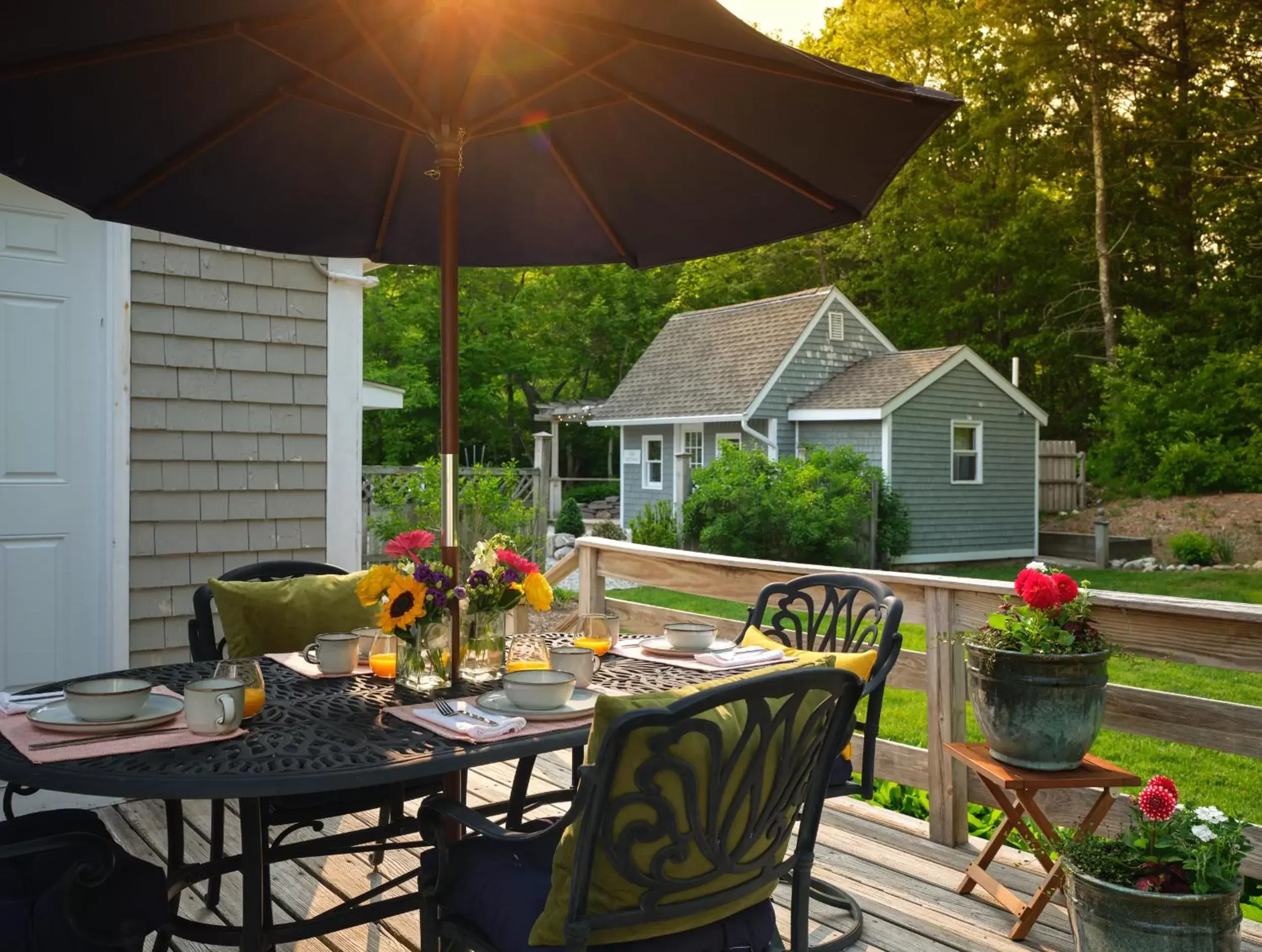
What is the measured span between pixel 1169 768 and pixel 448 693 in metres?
5.09

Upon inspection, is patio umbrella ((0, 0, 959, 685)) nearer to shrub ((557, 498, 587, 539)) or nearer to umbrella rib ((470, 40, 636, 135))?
umbrella rib ((470, 40, 636, 135))

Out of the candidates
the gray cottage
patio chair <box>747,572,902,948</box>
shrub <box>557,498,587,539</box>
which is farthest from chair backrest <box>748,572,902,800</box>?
shrub <box>557,498,587,539</box>

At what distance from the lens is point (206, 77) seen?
2.36 meters

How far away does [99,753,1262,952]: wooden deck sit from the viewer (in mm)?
2717

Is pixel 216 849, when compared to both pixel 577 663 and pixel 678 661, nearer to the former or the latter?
pixel 577 663

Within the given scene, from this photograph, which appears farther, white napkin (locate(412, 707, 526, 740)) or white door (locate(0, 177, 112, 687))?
white door (locate(0, 177, 112, 687))

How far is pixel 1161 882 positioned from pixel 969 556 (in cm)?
1455

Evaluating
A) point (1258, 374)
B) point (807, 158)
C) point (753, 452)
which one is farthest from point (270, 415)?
point (1258, 374)

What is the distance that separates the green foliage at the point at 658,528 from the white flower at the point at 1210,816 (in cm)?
1159

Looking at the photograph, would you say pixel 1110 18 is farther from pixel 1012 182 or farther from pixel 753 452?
pixel 753 452

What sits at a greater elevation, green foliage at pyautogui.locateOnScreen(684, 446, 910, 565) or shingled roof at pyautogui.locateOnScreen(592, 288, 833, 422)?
shingled roof at pyautogui.locateOnScreen(592, 288, 833, 422)

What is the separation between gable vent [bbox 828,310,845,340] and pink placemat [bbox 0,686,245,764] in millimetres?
16085

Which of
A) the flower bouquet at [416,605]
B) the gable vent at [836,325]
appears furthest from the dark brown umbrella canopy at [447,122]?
the gable vent at [836,325]

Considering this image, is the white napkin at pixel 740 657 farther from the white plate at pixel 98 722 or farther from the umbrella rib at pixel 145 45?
the umbrella rib at pixel 145 45
